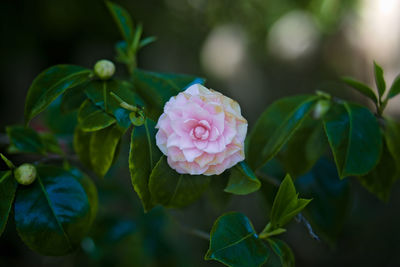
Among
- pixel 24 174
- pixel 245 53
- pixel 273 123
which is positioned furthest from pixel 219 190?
pixel 245 53

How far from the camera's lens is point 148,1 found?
2771 millimetres

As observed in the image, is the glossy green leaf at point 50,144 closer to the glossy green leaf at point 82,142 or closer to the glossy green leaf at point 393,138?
the glossy green leaf at point 82,142

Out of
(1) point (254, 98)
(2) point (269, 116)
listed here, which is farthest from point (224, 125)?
(1) point (254, 98)

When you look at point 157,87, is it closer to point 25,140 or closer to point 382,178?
point 25,140

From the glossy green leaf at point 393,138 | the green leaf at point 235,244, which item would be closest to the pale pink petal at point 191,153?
the green leaf at point 235,244

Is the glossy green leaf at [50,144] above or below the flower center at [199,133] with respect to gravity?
below

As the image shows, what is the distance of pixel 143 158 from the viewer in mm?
713

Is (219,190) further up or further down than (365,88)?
further down

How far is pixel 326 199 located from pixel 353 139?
35cm

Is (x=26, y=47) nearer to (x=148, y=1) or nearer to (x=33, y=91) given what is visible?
(x=148, y=1)

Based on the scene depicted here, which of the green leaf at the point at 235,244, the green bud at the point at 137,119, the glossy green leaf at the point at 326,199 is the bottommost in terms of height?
the glossy green leaf at the point at 326,199

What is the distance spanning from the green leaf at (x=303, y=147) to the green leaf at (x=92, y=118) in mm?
453

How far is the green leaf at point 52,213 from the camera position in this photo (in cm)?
73

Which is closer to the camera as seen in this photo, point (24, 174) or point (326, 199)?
point (24, 174)
